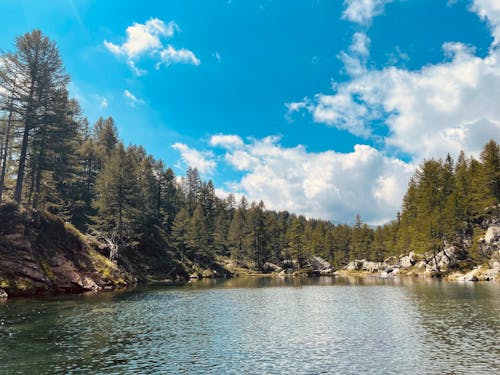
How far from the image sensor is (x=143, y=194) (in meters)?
120

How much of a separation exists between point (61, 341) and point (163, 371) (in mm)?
10040

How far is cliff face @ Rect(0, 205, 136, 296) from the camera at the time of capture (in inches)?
1813

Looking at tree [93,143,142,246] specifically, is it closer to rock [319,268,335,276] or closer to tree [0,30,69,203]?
tree [0,30,69,203]

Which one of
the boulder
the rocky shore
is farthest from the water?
the boulder

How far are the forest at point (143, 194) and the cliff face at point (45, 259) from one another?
9.83 ft

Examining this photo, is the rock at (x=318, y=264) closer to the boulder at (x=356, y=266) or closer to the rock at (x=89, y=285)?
the boulder at (x=356, y=266)

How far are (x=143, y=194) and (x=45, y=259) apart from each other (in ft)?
224

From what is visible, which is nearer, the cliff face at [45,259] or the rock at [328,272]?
the cliff face at [45,259]

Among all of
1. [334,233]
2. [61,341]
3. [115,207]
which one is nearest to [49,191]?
[115,207]

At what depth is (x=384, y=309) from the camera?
38781 millimetres

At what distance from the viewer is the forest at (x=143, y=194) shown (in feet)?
187

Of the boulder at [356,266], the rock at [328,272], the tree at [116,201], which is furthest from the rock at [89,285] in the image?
the boulder at [356,266]

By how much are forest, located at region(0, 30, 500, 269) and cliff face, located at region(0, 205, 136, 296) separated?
3.00 metres

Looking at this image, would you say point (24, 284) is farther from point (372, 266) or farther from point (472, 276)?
point (372, 266)
